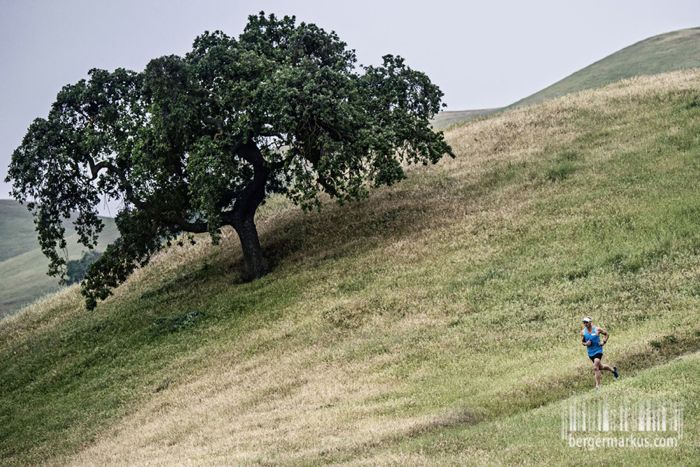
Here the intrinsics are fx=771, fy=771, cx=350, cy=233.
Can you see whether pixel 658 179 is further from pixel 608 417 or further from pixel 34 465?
pixel 34 465

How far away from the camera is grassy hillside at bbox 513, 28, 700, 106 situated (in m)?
115

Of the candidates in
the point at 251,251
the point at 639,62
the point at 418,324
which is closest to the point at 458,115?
the point at 639,62

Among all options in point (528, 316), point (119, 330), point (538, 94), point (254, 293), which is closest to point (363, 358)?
point (528, 316)

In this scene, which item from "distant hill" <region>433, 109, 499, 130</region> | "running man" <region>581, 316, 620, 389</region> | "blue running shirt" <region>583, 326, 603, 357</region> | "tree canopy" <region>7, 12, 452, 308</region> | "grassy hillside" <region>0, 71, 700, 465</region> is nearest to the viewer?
"grassy hillside" <region>0, 71, 700, 465</region>

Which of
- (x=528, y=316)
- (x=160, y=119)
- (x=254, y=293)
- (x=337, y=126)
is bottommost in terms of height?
(x=528, y=316)

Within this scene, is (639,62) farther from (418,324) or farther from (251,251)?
(418,324)

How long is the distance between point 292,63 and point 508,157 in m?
15.5

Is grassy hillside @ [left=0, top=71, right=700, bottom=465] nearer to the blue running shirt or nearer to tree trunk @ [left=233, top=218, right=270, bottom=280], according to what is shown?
the blue running shirt

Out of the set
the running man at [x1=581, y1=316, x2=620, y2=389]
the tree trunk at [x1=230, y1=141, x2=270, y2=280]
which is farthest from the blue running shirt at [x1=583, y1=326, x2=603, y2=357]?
the tree trunk at [x1=230, y1=141, x2=270, y2=280]

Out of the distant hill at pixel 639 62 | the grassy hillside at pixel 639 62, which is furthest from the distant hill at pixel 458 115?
the grassy hillside at pixel 639 62

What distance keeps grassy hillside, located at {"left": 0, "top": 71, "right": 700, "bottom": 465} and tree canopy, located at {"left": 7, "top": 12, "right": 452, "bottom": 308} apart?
3805 mm

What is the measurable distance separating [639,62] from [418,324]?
10713cm

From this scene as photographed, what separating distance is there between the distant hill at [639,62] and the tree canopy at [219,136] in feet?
238

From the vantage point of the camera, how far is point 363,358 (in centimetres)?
2791
